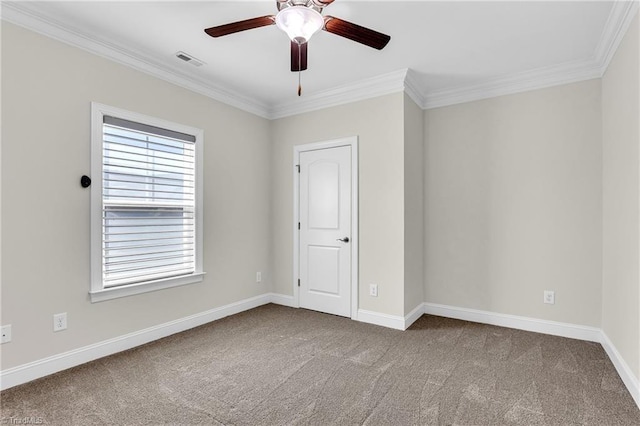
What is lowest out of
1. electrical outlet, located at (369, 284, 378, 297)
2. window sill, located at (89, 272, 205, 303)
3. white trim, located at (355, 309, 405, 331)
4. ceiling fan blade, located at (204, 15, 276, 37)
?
white trim, located at (355, 309, 405, 331)

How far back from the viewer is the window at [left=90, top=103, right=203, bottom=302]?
9.00 feet

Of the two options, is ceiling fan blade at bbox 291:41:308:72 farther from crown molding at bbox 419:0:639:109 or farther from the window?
crown molding at bbox 419:0:639:109

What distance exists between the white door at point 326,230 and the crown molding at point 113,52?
1.09 m

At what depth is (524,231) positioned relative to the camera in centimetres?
341

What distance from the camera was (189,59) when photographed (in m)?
3.08

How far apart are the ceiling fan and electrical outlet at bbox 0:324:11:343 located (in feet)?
7.63

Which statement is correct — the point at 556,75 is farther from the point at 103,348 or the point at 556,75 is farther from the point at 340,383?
the point at 103,348

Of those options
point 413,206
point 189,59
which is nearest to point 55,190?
point 189,59

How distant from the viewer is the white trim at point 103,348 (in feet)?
7.54

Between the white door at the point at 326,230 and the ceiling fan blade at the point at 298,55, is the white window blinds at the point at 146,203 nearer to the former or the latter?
the white door at the point at 326,230

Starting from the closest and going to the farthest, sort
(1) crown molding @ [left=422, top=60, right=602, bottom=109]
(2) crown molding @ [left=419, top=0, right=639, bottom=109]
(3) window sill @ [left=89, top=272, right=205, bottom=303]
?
(2) crown molding @ [left=419, top=0, right=639, bottom=109] < (3) window sill @ [left=89, top=272, right=205, bottom=303] < (1) crown molding @ [left=422, top=60, right=602, bottom=109]

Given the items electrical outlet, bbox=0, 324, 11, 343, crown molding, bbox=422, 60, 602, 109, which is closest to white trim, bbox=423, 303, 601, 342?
crown molding, bbox=422, 60, 602, 109

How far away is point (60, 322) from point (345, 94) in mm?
3293

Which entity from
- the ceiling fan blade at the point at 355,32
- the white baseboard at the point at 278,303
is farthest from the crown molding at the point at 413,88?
the white baseboard at the point at 278,303
